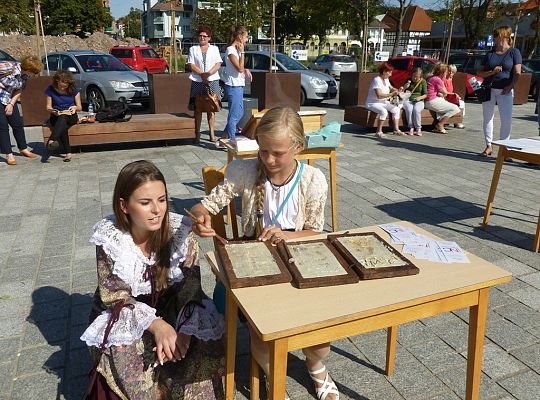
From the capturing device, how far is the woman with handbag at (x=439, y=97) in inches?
398

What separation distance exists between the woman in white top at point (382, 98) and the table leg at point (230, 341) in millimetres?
8301

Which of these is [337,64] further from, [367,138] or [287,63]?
[367,138]

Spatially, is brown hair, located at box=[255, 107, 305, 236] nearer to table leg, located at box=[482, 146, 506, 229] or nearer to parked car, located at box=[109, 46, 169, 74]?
table leg, located at box=[482, 146, 506, 229]

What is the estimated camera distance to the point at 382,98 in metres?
9.78

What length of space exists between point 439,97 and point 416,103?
2.05ft

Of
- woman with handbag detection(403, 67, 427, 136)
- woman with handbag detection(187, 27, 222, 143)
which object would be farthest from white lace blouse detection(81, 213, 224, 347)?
woman with handbag detection(403, 67, 427, 136)

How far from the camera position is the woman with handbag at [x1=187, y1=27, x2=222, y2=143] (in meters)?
8.11

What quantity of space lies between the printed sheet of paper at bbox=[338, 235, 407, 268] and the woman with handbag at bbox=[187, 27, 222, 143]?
6.63 meters

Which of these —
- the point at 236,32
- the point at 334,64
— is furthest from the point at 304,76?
the point at 334,64

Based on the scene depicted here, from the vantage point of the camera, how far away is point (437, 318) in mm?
3109

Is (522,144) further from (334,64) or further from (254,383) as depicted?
(334,64)

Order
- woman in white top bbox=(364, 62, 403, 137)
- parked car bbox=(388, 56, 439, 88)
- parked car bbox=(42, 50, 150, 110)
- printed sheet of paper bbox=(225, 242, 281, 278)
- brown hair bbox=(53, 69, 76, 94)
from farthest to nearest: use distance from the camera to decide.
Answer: parked car bbox=(388, 56, 439, 88) → parked car bbox=(42, 50, 150, 110) → woman in white top bbox=(364, 62, 403, 137) → brown hair bbox=(53, 69, 76, 94) → printed sheet of paper bbox=(225, 242, 281, 278)

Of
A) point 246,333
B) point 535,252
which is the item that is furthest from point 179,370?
point 535,252

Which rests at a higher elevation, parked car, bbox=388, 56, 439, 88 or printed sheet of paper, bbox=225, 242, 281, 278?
parked car, bbox=388, 56, 439, 88
